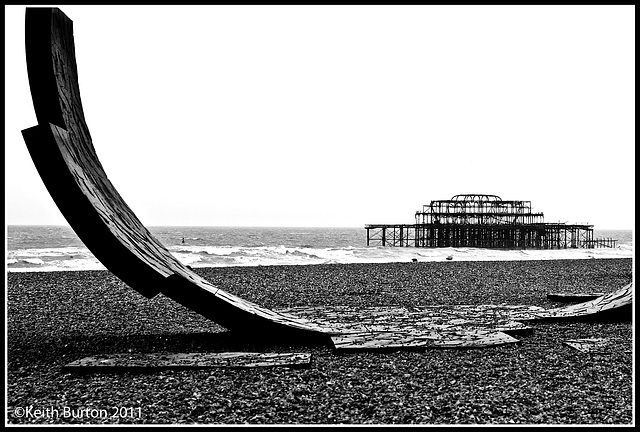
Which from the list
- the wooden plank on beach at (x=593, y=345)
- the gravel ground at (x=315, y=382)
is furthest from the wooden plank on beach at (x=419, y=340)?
the wooden plank on beach at (x=593, y=345)

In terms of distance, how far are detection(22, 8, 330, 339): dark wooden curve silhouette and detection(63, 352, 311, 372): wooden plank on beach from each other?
0.48 m

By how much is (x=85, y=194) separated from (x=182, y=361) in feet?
4.80

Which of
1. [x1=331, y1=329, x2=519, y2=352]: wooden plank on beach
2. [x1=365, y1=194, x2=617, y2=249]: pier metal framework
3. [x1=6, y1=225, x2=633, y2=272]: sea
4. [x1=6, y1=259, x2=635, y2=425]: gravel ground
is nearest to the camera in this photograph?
[x1=6, y1=259, x2=635, y2=425]: gravel ground

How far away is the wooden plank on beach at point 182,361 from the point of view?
157 inches

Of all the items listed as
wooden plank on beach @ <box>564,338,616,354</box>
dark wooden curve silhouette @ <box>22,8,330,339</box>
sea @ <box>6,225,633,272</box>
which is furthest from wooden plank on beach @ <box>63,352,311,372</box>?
wooden plank on beach @ <box>564,338,616,354</box>

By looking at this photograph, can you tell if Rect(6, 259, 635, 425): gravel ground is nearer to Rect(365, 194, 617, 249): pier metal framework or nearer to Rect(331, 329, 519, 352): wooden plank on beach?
Rect(331, 329, 519, 352): wooden plank on beach

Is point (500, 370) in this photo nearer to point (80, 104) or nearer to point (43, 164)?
point (43, 164)

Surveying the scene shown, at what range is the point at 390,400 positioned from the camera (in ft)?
11.0

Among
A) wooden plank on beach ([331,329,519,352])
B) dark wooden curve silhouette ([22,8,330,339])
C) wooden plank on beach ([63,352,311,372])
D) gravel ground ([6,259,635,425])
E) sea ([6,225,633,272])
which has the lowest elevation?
sea ([6,225,633,272])

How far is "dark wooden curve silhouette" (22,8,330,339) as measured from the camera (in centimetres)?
398

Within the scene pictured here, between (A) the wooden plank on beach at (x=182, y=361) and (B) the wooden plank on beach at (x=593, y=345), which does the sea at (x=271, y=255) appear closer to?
(A) the wooden plank on beach at (x=182, y=361)

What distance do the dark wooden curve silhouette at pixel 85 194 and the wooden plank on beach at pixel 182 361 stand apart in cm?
48

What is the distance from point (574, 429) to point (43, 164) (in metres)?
3.86

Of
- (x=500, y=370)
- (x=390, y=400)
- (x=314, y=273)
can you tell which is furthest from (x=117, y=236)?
(x=314, y=273)
